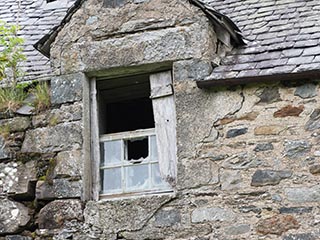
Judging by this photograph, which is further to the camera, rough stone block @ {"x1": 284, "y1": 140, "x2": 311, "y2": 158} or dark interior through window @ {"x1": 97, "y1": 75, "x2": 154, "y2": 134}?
dark interior through window @ {"x1": 97, "y1": 75, "x2": 154, "y2": 134}

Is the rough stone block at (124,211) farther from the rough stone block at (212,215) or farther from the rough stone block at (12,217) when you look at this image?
the rough stone block at (12,217)

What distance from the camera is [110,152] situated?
6.10 meters

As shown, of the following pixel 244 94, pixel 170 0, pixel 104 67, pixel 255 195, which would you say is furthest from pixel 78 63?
pixel 255 195

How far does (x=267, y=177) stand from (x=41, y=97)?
218cm

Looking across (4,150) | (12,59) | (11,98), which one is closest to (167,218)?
(4,150)

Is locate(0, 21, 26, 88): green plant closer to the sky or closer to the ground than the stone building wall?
closer to the sky

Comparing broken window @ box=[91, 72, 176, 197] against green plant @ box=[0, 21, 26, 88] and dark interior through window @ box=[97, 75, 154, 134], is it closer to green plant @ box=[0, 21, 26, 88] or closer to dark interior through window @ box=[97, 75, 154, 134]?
dark interior through window @ box=[97, 75, 154, 134]

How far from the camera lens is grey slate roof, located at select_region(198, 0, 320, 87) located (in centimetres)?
566

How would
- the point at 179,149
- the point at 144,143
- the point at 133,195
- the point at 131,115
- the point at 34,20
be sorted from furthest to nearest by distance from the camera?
the point at 131,115, the point at 34,20, the point at 144,143, the point at 133,195, the point at 179,149

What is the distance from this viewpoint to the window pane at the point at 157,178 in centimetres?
584

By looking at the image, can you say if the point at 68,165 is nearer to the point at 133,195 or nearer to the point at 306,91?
the point at 133,195

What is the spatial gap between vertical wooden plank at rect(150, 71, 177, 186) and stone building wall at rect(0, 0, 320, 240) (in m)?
0.13

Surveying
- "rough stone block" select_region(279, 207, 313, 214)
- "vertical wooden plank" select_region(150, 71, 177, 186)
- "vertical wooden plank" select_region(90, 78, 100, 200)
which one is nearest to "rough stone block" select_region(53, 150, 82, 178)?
"vertical wooden plank" select_region(90, 78, 100, 200)

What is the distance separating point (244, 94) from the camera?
18.9 ft
